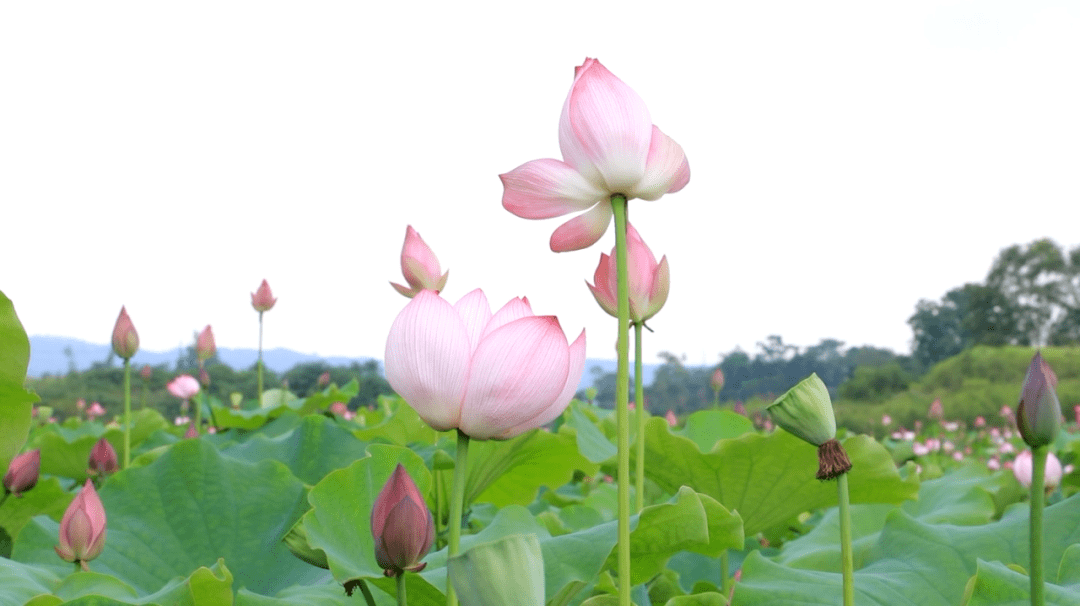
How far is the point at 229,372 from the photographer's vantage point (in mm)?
10727

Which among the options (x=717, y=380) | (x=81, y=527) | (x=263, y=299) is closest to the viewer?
(x=81, y=527)

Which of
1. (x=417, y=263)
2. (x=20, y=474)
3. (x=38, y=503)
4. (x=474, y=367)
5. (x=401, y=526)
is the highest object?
(x=417, y=263)

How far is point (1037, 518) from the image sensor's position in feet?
1.90

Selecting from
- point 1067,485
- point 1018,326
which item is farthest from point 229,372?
point 1018,326

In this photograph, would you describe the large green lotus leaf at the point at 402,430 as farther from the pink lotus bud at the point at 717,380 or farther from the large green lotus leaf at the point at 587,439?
the pink lotus bud at the point at 717,380

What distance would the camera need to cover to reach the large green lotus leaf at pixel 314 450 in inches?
60.2

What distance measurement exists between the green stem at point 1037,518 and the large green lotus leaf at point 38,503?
6.07 ft

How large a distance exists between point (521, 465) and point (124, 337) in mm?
992

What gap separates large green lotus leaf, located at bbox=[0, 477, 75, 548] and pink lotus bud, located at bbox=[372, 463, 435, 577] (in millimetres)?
1543

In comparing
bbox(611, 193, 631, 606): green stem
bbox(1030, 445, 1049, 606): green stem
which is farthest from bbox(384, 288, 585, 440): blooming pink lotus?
bbox(1030, 445, 1049, 606): green stem

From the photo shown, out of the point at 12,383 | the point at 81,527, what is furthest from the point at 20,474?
the point at 12,383

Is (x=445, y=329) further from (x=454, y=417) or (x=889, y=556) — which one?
(x=889, y=556)

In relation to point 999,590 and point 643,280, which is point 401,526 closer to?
point 643,280

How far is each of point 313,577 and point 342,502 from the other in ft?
0.62
